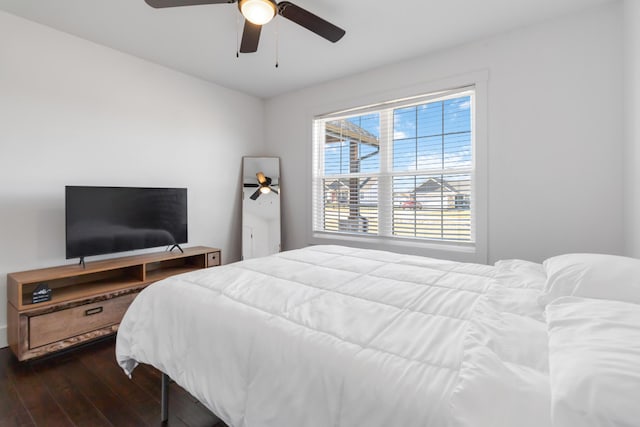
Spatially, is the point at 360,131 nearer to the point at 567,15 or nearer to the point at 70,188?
the point at 567,15

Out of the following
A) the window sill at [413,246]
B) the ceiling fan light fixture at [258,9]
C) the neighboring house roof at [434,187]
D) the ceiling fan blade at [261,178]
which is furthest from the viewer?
the ceiling fan blade at [261,178]

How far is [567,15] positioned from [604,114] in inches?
32.8

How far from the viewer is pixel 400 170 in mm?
3342

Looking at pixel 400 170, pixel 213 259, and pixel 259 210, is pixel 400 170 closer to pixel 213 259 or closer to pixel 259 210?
pixel 259 210

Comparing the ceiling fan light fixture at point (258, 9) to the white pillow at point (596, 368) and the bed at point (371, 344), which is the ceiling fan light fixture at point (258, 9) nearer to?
the bed at point (371, 344)

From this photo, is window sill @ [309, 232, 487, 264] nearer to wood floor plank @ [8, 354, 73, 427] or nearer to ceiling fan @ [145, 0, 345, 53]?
ceiling fan @ [145, 0, 345, 53]

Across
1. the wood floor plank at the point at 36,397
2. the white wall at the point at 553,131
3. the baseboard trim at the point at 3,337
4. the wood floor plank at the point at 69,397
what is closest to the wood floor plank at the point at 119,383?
the wood floor plank at the point at 69,397

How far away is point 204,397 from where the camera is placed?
1.16 m

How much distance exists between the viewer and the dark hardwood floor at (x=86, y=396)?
158 centimetres

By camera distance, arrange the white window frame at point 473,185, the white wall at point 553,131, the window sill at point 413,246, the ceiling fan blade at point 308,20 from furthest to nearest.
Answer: the window sill at point 413,246
the white window frame at point 473,185
the white wall at point 553,131
the ceiling fan blade at point 308,20

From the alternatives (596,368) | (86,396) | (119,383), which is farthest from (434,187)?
(86,396)

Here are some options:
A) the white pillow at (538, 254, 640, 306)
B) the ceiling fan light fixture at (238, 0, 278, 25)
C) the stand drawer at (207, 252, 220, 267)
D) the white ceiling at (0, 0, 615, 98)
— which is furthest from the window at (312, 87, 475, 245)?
the ceiling fan light fixture at (238, 0, 278, 25)

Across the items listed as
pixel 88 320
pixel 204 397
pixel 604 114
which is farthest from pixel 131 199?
pixel 604 114

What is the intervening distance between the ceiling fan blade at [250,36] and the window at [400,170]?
1654mm
